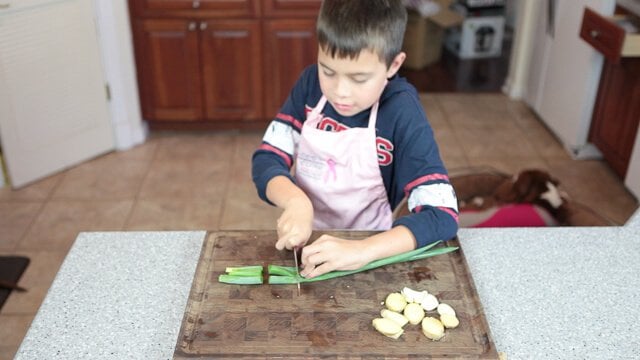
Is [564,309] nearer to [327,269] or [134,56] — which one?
[327,269]

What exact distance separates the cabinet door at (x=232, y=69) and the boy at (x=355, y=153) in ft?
6.11

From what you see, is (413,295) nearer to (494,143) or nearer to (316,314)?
(316,314)

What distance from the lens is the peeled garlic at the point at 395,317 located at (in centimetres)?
80

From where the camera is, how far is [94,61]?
2.81 m

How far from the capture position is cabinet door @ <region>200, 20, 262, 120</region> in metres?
Answer: 2.94

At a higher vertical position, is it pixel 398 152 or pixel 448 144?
pixel 398 152

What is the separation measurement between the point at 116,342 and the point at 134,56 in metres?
2.36

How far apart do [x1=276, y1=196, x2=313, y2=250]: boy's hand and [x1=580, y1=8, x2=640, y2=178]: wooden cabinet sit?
6.08 ft

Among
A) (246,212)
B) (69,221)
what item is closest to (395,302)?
(246,212)

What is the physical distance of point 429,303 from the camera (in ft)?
2.74

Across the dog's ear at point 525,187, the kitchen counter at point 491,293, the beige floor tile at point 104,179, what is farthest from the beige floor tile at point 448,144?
the kitchen counter at point 491,293

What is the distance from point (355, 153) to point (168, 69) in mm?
2086

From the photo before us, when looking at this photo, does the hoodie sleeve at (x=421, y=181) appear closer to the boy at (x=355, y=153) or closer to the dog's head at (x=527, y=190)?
the boy at (x=355, y=153)

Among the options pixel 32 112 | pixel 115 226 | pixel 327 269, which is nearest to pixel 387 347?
pixel 327 269
